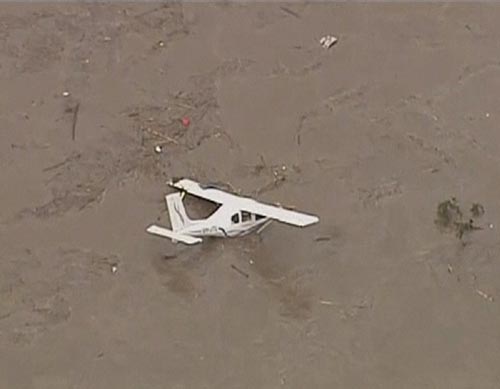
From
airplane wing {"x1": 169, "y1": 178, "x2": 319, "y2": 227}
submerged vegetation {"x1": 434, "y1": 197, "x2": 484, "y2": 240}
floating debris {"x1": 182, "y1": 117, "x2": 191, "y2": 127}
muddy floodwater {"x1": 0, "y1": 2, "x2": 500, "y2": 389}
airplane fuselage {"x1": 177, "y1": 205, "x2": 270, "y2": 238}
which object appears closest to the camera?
muddy floodwater {"x1": 0, "y1": 2, "x2": 500, "y2": 389}

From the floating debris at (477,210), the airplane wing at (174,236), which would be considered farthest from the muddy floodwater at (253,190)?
the airplane wing at (174,236)

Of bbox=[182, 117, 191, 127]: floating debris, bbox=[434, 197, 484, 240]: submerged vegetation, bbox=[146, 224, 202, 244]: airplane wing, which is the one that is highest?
bbox=[182, 117, 191, 127]: floating debris

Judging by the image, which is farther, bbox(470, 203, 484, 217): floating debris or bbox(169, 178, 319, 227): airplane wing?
bbox(470, 203, 484, 217): floating debris

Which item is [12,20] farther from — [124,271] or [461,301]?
[461,301]

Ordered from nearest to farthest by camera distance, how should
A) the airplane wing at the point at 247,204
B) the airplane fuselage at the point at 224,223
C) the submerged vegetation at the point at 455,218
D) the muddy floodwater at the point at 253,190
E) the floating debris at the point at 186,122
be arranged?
the muddy floodwater at the point at 253,190, the airplane wing at the point at 247,204, the airplane fuselage at the point at 224,223, the submerged vegetation at the point at 455,218, the floating debris at the point at 186,122

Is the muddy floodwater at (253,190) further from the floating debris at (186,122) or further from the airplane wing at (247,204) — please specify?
the airplane wing at (247,204)

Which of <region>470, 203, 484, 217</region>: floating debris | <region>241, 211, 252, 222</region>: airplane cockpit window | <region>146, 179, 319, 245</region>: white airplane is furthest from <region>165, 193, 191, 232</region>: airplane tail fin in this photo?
<region>470, 203, 484, 217</region>: floating debris

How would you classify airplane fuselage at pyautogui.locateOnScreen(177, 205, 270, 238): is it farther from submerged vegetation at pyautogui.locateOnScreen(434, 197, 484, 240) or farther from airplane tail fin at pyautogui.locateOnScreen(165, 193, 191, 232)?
submerged vegetation at pyautogui.locateOnScreen(434, 197, 484, 240)
